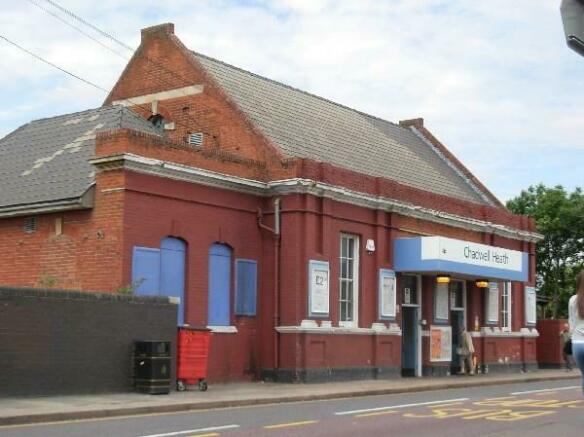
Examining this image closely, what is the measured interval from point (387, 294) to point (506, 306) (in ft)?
28.1

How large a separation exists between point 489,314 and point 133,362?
1706 centimetres

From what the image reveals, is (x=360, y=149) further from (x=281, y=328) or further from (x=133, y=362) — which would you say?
(x=133, y=362)

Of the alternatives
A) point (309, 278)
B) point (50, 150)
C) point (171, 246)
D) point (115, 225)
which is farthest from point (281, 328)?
point (50, 150)

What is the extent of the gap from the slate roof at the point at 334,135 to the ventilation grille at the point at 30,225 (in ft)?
21.6

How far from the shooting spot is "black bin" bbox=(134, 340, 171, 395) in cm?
1802

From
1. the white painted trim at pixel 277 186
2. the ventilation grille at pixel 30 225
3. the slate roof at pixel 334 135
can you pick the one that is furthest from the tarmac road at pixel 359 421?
the slate roof at pixel 334 135

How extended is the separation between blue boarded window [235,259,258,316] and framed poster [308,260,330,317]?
4.87ft

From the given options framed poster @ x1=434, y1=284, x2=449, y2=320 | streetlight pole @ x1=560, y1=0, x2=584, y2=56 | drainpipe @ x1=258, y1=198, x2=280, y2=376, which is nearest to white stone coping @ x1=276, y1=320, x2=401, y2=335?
drainpipe @ x1=258, y1=198, x2=280, y2=376

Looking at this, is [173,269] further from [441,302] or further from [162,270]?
[441,302]

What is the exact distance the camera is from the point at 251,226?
A: 79.8 feet

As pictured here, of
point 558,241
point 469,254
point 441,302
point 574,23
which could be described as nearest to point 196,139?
point 469,254

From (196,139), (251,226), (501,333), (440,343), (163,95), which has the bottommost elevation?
(440,343)

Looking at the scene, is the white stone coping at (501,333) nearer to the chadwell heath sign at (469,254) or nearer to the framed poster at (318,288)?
the chadwell heath sign at (469,254)

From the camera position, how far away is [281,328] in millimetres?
23797
